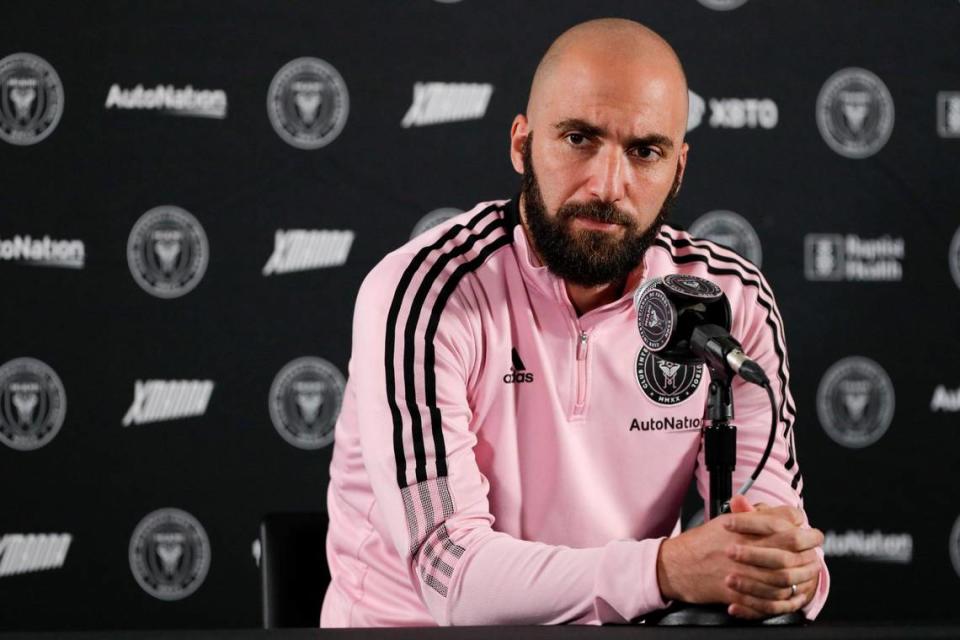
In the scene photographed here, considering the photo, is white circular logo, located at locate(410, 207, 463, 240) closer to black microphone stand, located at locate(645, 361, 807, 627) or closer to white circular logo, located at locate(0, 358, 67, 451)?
white circular logo, located at locate(0, 358, 67, 451)

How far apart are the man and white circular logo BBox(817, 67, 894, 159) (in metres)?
1.29

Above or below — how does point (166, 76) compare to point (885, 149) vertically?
above

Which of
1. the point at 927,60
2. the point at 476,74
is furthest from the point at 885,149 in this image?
the point at 476,74

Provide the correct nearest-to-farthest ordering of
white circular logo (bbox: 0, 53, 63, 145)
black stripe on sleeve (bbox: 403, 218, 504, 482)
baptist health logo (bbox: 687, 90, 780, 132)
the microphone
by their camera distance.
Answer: the microphone, black stripe on sleeve (bbox: 403, 218, 504, 482), white circular logo (bbox: 0, 53, 63, 145), baptist health logo (bbox: 687, 90, 780, 132)

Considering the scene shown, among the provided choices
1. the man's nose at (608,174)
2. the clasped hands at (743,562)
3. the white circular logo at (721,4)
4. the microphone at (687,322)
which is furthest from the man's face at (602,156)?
the white circular logo at (721,4)

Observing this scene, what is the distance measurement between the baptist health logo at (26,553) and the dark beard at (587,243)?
1670 mm

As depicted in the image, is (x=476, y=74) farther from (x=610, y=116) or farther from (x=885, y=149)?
(x=610, y=116)

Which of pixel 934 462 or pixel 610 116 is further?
pixel 934 462

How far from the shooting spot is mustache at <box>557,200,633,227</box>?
1392 mm

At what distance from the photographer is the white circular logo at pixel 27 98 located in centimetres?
248

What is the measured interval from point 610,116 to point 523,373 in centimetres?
36

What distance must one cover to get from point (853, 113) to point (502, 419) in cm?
172

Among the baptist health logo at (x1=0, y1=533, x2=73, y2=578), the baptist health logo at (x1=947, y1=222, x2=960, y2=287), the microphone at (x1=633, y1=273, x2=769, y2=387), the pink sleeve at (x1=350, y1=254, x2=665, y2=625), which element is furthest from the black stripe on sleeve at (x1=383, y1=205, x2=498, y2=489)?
the baptist health logo at (x1=947, y1=222, x2=960, y2=287)

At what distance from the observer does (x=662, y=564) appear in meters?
1.08
